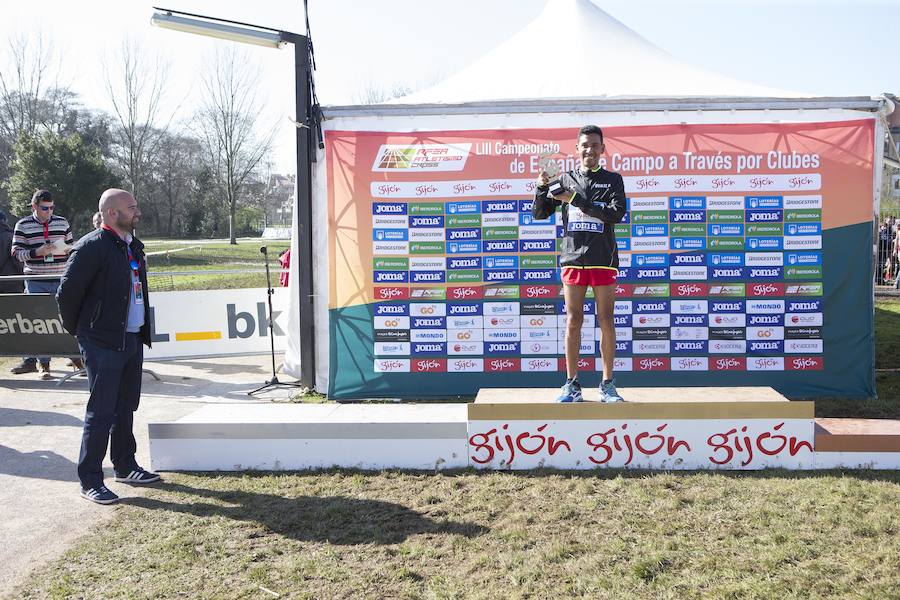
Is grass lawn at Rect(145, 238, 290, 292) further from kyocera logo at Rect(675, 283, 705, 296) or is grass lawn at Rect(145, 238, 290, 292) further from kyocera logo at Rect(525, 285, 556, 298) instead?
kyocera logo at Rect(675, 283, 705, 296)

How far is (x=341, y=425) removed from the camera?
201 inches

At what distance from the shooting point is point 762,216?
6699 millimetres

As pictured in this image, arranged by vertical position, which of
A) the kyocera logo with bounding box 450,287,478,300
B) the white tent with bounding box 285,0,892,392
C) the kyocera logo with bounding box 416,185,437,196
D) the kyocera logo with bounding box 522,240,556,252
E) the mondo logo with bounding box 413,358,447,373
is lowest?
the mondo logo with bounding box 413,358,447,373

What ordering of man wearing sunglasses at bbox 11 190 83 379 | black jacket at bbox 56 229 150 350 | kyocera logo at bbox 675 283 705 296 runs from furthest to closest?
man wearing sunglasses at bbox 11 190 83 379 < kyocera logo at bbox 675 283 705 296 < black jacket at bbox 56 229 150 350

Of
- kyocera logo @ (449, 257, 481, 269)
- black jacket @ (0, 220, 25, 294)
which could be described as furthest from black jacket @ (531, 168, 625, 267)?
black jacket @ (0, 220, 25, 294)

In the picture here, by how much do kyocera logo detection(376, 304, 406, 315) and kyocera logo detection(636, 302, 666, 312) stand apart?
2183 millimetres

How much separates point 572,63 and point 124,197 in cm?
455

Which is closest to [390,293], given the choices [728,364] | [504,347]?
[504,347]

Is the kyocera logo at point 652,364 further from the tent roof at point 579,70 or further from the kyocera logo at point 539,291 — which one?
the tent roof at point 579,70

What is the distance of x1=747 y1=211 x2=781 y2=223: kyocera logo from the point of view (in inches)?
263

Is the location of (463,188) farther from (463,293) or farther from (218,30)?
(218,30)

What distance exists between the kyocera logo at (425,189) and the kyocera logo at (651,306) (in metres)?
2.18

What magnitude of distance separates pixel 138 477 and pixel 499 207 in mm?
3781

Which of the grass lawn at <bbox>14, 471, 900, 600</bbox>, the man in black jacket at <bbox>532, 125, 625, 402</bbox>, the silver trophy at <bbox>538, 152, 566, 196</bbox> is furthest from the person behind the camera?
the man in black jacket at <bbox>532, 125, 625, 402</bbox>
